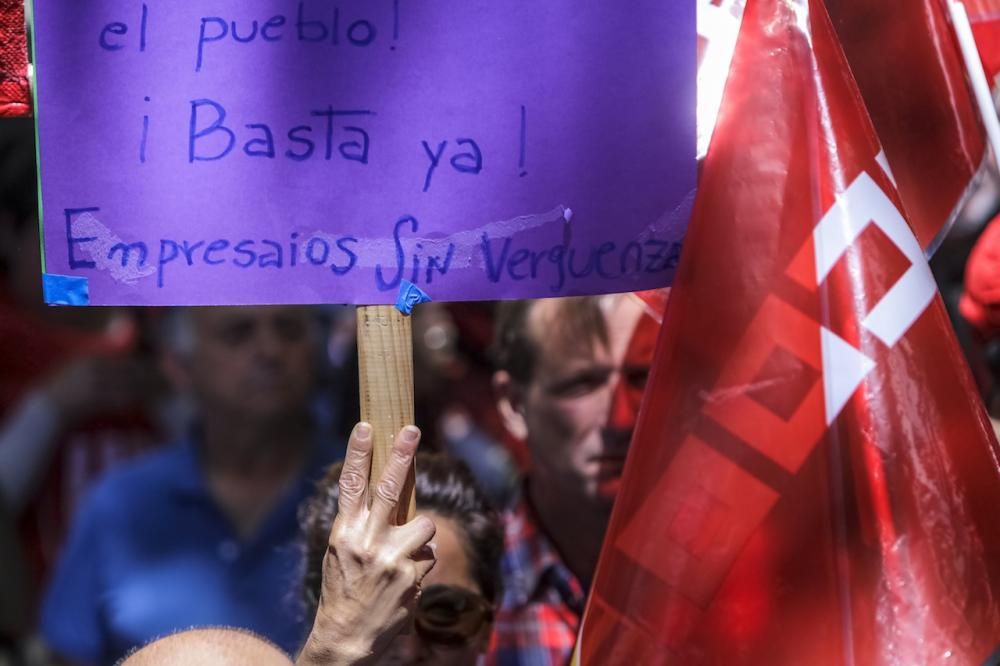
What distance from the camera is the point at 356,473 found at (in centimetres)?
153

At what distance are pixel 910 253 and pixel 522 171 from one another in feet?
1.53

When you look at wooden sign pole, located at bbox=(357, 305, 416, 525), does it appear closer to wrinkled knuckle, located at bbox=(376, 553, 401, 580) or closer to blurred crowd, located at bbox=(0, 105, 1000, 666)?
wrinkled knuckle, located at bbox=(376, 553, 401, 580)

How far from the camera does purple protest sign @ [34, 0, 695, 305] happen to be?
157 cm

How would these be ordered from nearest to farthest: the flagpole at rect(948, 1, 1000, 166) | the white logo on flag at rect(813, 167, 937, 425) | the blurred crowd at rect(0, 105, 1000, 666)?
the white logo on flag at rect(813, 167, 937, 425) < the flagpole at rect(948, 1, 1000, 166) < the blurred crowd at rect(0, 105, 1000, 666)

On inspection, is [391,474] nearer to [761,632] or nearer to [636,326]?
[761,632]

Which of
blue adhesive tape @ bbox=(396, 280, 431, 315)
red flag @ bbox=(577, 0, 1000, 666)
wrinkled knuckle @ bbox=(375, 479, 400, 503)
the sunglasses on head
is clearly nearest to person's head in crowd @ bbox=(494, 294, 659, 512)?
the sunglasses on head

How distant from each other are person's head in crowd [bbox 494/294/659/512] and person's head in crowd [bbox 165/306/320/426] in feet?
2.30

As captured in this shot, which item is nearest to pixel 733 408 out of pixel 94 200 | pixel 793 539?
pixel 793 539

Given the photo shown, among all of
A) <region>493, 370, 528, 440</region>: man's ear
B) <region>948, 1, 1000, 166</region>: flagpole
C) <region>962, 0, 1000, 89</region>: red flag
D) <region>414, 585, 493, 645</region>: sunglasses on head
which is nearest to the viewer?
<region>948, 1, 1000, 166</region>: flagpole

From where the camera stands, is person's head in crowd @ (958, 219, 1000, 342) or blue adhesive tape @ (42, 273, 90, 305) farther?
person's head in crowd @ (958, 219, 1000, 342)

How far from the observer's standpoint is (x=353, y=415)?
14.1 feet

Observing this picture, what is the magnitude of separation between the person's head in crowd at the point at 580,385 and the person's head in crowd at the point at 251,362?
702mm

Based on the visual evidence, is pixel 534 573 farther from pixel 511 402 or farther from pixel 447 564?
pixel 447 564

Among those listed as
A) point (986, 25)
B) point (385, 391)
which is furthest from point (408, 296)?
point (986, 25)
